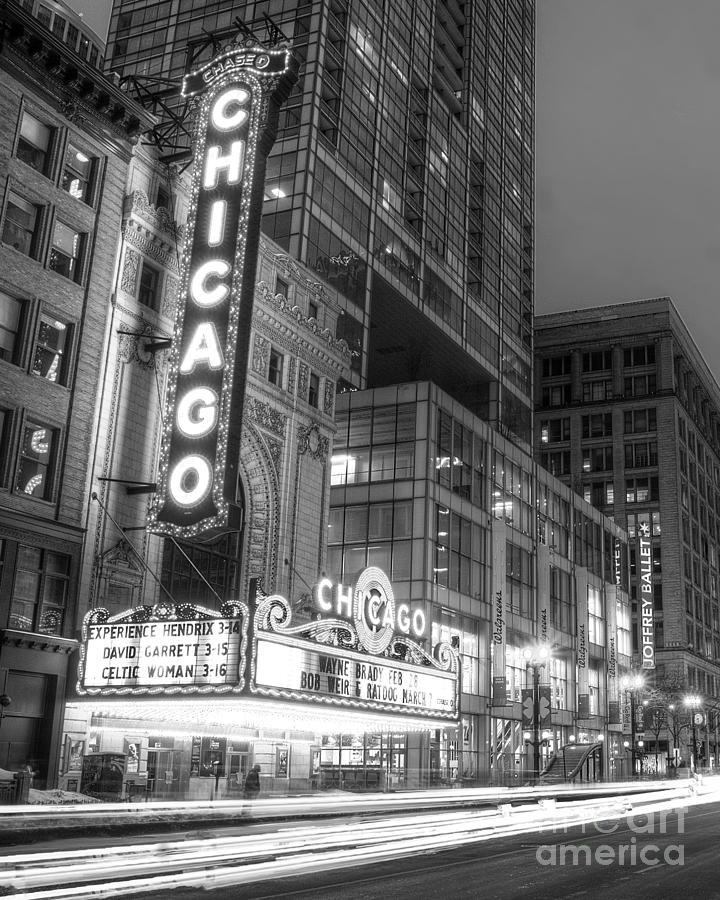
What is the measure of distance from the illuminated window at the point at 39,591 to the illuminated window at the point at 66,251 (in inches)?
366

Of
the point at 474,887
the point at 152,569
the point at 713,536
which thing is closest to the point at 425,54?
the point at 152,569

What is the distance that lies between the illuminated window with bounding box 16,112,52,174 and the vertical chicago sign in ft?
16.7

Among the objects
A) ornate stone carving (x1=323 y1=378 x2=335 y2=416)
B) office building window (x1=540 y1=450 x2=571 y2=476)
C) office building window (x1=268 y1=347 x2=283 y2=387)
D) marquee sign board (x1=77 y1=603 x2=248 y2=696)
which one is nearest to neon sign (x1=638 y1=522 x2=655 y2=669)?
office building window (x1=540 y1=450 x2=571 y2=476)

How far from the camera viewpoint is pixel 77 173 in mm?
32688

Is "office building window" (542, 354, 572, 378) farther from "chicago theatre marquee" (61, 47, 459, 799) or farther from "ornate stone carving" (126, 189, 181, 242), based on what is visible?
"ornate stone carving" (126, 189, 181, 242)

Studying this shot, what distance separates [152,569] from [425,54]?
64.2 m

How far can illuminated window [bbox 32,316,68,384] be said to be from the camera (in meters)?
30.5

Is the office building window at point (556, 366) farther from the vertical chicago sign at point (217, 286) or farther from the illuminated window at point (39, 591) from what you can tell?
the illuminated window at point (39, 591)

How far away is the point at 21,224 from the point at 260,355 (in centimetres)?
1151

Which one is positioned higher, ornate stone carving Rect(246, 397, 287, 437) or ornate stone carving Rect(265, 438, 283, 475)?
ornate stone carving Rect(246, 397, 287, 437)

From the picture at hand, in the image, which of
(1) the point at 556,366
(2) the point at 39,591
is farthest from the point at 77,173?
(1) the point at 556,366

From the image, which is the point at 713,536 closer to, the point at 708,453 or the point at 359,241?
the point at 708,453

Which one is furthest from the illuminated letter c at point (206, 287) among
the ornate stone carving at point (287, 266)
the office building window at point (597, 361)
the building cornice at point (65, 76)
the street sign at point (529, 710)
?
the office building window at point (597, 361)

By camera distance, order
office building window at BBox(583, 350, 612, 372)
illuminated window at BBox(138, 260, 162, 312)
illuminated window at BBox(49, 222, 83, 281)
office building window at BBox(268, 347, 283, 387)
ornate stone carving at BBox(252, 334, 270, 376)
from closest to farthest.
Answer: illuminated window at BBox(49, 222, 83, 281)
illuminated window at BBox(138, 260, 162, 312)
ornate stone carving at BBox(252, 334, 270, 376)
office building window at BBox(268, 347, 283, 387)
office building window at BBox(583, 350, 612, 372)
